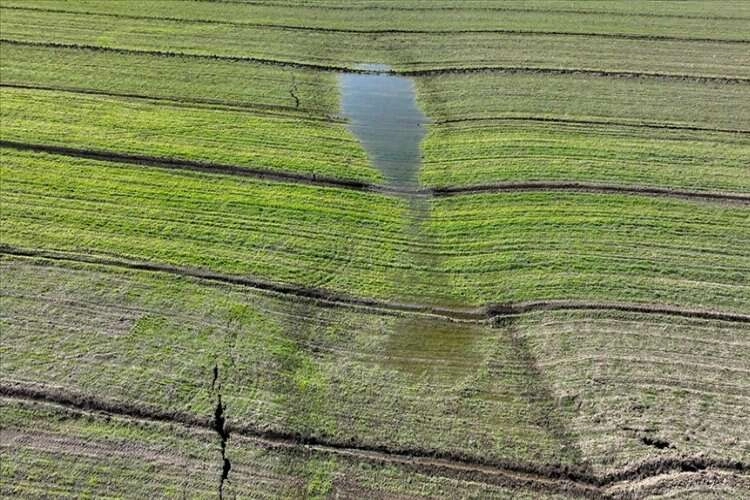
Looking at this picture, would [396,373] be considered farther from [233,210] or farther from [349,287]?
[233,210]

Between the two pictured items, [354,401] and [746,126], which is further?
[746,126]

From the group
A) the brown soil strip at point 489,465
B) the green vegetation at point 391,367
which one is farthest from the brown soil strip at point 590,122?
the brown soil strip at point 489,465

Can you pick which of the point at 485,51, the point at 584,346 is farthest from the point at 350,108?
the point at 584,346

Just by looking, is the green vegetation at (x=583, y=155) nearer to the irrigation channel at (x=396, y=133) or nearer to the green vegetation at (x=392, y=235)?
the irrigation channel at (x=396, y=133)

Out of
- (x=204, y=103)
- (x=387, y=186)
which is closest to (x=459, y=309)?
(x=387, y=186)

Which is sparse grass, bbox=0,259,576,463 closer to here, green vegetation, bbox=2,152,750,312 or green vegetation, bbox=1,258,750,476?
green vegetation, bbox=1,258,750,476

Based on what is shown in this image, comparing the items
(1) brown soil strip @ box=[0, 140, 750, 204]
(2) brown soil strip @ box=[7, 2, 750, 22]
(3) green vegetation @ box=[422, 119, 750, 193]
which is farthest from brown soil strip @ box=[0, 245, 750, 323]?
(2) brown soil strip @ box=[7, 2, 750, 22]

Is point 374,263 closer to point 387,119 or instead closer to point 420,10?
point 387,119
